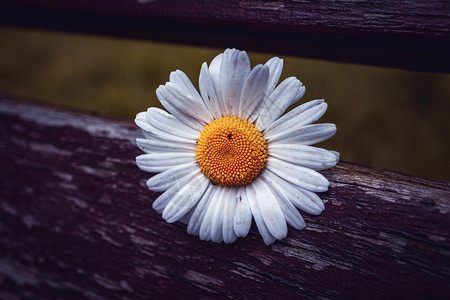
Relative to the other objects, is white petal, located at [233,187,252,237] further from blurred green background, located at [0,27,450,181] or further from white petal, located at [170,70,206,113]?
blurred green background, located at [0,27,450,181]

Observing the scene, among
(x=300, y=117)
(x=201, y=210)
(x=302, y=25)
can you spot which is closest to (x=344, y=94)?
(x=302, y=25)

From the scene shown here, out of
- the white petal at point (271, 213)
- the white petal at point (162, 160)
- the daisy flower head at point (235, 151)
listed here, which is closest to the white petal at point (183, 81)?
the daisy flower head at point (235, 151)

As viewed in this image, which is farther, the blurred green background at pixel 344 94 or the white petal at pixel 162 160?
the blurred green background at pixel 344 94

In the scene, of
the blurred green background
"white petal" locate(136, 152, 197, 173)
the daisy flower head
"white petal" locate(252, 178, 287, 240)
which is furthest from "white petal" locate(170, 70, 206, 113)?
the blurred green background

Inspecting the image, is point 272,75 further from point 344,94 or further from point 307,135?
point 344,94

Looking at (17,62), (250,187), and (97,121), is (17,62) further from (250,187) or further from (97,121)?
(250,187)

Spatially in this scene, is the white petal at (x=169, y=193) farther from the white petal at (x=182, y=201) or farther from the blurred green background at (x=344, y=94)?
the blurred green background at (x=344, y=94)
